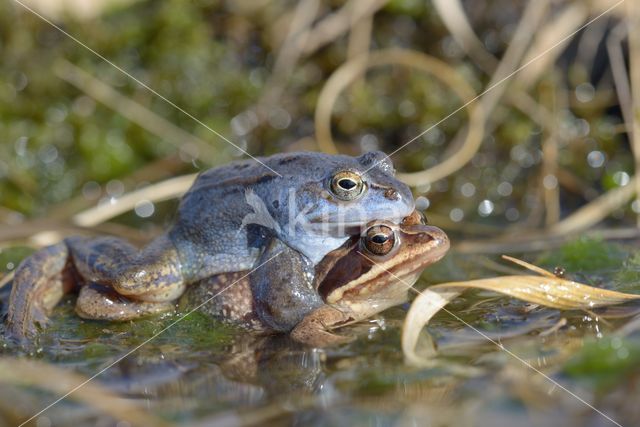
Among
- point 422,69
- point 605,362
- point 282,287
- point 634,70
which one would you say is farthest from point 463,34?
point 605,362

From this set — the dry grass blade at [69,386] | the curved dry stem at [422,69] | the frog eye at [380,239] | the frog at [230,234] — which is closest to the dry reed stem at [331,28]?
the curved dry stem at [422,69]

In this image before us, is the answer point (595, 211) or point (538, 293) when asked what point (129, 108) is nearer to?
point (595, 211)

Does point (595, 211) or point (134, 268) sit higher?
point (134, 268)

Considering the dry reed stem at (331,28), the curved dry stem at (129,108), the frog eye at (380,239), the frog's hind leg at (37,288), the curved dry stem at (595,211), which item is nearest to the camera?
the frog eye at (380,239)

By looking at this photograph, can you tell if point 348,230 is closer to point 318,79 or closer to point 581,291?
point 581,291

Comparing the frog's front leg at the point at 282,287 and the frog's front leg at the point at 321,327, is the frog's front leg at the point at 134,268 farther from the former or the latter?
the frog's front leg at the point at 321,327

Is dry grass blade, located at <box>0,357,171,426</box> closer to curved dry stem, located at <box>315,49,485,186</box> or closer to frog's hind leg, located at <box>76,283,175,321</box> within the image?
frog's hind leg, located at <box>76,283,175,321</box>
